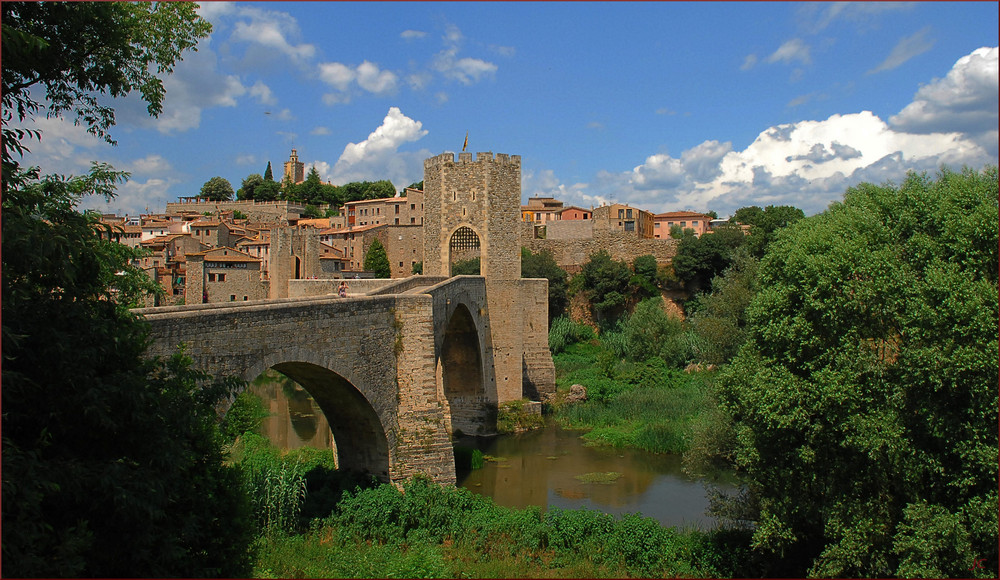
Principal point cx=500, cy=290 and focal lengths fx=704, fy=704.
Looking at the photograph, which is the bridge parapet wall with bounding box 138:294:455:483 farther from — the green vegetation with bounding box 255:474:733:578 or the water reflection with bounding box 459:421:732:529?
the water reflection with bounding box 459:421:732:529

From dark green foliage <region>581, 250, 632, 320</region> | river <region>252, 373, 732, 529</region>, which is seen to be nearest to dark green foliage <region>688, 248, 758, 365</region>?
river <region>252, 373, 732, 529</region>

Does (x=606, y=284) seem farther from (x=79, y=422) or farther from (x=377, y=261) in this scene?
(x=79, y=422)

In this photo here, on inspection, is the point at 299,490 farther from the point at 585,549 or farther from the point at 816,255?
the point at 816,255

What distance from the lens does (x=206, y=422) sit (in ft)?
24.6

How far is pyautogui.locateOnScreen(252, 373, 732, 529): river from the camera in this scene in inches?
674

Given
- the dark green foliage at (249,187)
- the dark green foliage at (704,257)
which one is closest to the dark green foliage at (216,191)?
the dark green foliage at (249,187)

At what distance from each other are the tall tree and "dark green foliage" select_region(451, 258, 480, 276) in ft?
104

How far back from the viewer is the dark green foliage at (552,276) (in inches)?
1663

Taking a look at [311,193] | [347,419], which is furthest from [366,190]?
[347,419]

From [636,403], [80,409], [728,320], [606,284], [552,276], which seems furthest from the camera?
[552,276]

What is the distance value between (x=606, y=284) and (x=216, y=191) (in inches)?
2857

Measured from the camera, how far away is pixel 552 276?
42.3 m

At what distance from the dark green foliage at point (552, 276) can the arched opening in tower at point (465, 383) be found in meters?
17.4

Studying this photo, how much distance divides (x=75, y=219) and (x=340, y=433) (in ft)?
30.5
